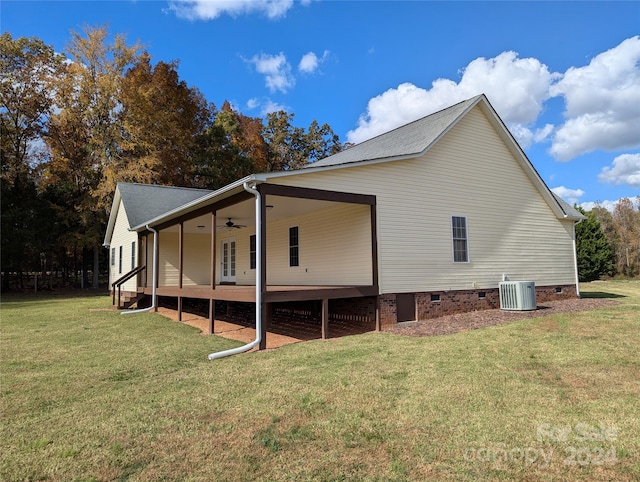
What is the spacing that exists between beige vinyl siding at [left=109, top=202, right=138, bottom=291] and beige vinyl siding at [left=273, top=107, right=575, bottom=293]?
1226 cm

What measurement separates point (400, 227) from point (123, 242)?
15.0 m

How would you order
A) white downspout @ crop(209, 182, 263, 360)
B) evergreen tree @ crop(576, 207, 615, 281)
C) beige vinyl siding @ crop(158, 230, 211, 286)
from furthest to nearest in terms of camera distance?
evergreen tree @ crop(576, 207, 615, 281) → beige vinyl siding @ crop(158, 230, 211, 286) → white downspout @ crop(209, 182, 263, 360)

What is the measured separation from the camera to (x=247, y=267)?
15.9m

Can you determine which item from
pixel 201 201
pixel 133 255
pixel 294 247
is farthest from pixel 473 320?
pixel 133 255

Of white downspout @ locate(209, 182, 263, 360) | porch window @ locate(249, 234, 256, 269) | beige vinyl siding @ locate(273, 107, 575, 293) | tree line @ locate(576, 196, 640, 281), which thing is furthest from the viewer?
tree line @ locate(576, 196, 640, 281)

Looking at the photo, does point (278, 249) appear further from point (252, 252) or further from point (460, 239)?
point (460, 239)

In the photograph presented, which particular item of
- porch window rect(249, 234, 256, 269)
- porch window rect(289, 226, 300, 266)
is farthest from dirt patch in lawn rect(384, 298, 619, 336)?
porch window rect(249, 234, 256, 269)

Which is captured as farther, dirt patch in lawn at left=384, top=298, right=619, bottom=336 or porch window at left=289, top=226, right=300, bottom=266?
porch window at left=289, top=226, right=300, bottom=266

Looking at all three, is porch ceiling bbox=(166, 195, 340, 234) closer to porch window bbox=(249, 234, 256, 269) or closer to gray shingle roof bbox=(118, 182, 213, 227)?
porch window bbox=(249, 234, 256, 269)

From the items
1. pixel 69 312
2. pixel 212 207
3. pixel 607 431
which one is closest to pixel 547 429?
pixel 607 431

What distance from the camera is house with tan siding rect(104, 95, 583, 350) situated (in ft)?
31.0

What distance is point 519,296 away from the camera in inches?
438

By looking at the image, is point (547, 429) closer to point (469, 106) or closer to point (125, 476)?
point (125, 476)

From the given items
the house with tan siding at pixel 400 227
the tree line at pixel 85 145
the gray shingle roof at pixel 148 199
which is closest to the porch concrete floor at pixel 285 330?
the house with tan siding at pixel 400 227
